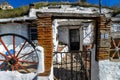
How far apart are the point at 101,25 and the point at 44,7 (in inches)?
392

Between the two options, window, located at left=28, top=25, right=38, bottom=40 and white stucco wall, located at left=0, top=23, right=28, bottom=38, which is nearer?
window, located at left=28, top=25, right=38, bottom=40

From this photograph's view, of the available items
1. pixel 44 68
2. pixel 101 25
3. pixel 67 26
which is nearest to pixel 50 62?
pixel 44 68

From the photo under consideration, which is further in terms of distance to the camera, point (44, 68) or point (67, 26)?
point (67, 26)

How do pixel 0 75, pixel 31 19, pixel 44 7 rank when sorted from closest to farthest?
1. pixel 0 75
2. pixel 31 19
3. pixel 44 7

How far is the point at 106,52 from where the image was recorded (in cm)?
568

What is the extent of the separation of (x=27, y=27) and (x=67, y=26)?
5.38 metres

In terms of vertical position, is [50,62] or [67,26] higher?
[67,26]

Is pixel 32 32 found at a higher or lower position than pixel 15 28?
lower

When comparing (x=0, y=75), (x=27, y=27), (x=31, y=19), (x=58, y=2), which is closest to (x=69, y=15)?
(x=0, y=75)

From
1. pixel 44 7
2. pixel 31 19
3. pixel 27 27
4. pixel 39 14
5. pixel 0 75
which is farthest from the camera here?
pixel 44 7

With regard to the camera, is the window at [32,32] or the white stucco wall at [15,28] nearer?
the window at [32,32]

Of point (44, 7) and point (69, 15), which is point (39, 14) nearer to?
point (69, 15)

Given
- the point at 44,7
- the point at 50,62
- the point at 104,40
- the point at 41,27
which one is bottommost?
the point at 50,62

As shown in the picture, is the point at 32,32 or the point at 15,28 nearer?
the point at 32,32
